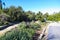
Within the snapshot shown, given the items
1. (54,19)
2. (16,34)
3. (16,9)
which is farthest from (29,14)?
(16,34)

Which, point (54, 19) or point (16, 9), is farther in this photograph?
point (54, 19)

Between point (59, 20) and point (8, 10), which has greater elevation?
point (8, 10)

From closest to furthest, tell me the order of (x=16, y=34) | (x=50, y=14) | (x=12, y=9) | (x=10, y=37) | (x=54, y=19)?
1. (x=10, y=37)
2. (x=16, y=34)
3. (x=12, y=9)
4. (x=54, y=19)
5. (x=50, y=14)

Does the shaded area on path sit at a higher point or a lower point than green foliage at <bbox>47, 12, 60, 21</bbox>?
higher

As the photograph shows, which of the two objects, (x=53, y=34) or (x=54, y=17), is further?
(x=54, y=17)

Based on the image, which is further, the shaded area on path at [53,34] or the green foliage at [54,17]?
the green foliage at [54,17]

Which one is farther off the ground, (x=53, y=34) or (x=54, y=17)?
(x=53, y=34)

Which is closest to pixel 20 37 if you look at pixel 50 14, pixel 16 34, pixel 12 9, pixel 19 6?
pixel 16 34

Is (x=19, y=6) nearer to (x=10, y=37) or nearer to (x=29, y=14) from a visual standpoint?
(x=29, y=14)

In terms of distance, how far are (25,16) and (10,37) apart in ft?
117

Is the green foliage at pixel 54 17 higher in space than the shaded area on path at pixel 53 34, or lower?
lower

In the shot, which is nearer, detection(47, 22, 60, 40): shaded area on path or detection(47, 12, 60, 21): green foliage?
detection(47, 22, 60, 40): shaded area on path

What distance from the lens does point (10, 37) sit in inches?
372

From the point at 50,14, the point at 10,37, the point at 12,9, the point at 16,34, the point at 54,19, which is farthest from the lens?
the point at 50,14
